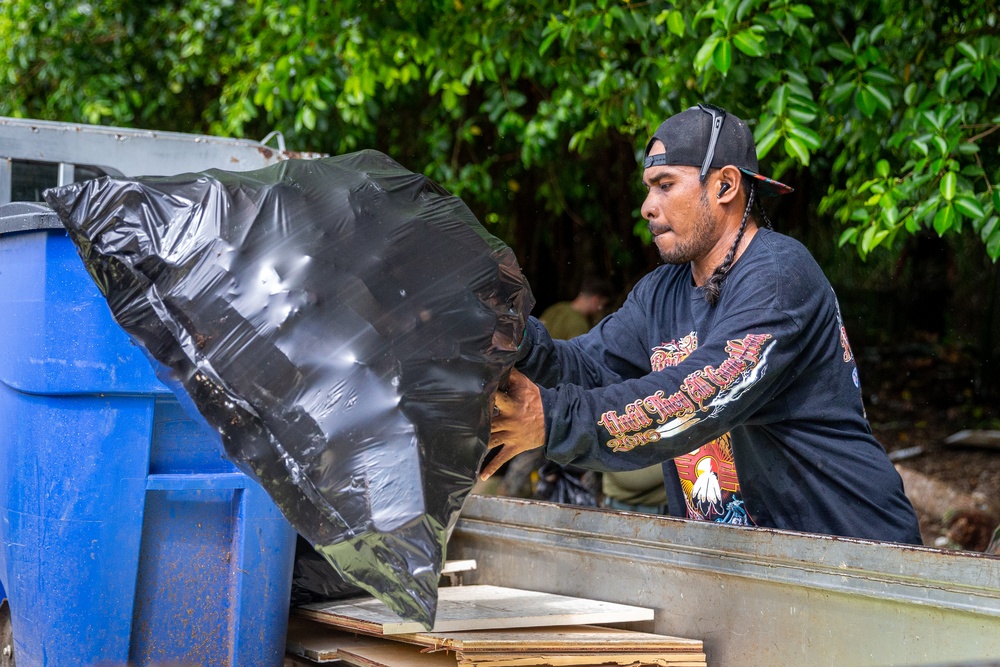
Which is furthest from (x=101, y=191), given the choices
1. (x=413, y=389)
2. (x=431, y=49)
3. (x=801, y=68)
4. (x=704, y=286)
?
(x=431, y=49)

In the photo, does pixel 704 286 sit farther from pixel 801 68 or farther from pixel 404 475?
pixel 801 68

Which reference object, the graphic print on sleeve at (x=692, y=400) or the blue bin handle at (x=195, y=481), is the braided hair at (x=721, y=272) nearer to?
the graphic print on sleeve at (x=692, y=400)

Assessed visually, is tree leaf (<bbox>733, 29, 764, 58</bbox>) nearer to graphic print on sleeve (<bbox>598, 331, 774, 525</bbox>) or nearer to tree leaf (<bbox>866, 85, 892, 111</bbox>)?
tree leaf (<bbox>866, 85, 892, 111</bbox>)

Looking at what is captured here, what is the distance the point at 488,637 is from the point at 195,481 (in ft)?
2.29

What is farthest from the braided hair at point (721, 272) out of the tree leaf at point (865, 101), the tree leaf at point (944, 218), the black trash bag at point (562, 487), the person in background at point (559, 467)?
the black trash bag at point (562, 487)

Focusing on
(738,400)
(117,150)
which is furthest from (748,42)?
(117,150)

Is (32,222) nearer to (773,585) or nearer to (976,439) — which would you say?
(773,585)

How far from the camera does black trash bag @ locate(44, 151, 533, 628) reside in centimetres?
161

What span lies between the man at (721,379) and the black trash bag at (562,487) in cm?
335

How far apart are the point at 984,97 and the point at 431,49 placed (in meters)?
2.69

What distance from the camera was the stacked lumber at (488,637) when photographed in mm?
2029

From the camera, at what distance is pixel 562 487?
6055 mm

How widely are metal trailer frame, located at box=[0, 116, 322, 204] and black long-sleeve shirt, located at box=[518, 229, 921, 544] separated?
4.65 feet

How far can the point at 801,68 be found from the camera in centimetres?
381
